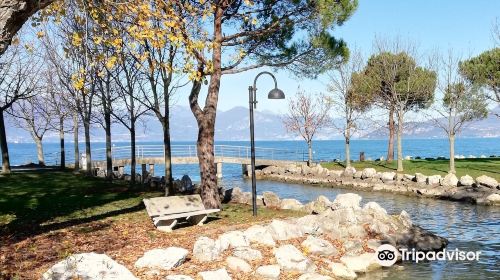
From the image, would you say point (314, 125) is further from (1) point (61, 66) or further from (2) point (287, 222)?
(2) point (287, 222)

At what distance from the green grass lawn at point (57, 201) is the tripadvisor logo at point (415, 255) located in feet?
25.8

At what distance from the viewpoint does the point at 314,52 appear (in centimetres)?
1839

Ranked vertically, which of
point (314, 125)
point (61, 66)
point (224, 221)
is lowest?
point (224, 221)

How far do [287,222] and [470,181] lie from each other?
53.2 ft

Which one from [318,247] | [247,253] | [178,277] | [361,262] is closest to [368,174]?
[361,262]

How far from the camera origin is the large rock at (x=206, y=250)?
970cm

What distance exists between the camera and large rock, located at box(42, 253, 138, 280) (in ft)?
25.8

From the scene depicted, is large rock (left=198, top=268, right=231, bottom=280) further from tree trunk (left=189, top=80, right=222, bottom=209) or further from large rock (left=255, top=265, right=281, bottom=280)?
tree trunk (left=189, top=80, right=222, bottom=209)

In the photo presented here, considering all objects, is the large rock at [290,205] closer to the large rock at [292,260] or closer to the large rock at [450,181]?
the large rock at [292,260]

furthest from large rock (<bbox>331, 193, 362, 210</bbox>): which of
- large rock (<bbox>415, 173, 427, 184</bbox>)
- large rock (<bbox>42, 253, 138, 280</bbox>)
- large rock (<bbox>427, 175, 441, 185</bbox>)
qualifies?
large rock (<bbox>415, 173, 427, 184</bbox>)

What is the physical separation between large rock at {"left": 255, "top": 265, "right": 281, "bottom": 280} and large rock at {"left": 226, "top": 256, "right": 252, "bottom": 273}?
0.70 feet

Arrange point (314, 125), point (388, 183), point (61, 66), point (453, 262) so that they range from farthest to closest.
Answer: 1. point (314, 125)
2. point (388, 183)
3. point (61, 66)
4. point (453, 262)

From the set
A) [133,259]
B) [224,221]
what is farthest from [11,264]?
[224,221]

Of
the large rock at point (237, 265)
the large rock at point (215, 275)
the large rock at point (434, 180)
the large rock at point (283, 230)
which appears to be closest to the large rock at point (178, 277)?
the large rock at point (215, 275)
